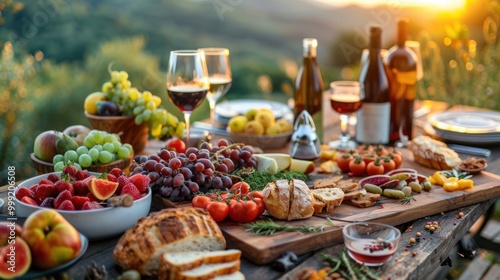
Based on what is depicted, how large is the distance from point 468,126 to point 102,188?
5.99ft

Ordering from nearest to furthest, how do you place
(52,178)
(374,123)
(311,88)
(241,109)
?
(52,178), (374,123), (311,88), (241,109)

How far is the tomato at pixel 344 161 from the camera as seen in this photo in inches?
90.5

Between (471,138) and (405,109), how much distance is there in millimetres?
323

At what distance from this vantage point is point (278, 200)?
68.1 inches

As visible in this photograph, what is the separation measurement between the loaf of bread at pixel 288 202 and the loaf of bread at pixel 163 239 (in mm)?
228

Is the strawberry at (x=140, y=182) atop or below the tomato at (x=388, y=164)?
atop

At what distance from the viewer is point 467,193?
2023mm

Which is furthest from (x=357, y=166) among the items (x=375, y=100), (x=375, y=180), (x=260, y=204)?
(x=260, y=204)

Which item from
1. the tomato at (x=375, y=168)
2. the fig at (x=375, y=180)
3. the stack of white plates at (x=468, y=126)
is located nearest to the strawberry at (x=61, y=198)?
the fig at (x=375, y=180)

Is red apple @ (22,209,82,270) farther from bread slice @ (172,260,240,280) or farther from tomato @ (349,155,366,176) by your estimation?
tomato @ (349,155,366,176)

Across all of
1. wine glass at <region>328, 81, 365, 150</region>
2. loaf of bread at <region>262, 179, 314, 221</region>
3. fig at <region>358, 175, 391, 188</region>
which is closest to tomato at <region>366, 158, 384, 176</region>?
fig at <region>358, 175, 391, 188</region>

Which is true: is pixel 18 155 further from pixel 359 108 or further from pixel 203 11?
pixel 203 11

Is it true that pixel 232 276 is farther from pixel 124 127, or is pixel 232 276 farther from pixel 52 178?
pixel 124 127

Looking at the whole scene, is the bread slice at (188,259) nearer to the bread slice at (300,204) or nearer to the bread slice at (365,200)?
the bread slice at (300,204)
